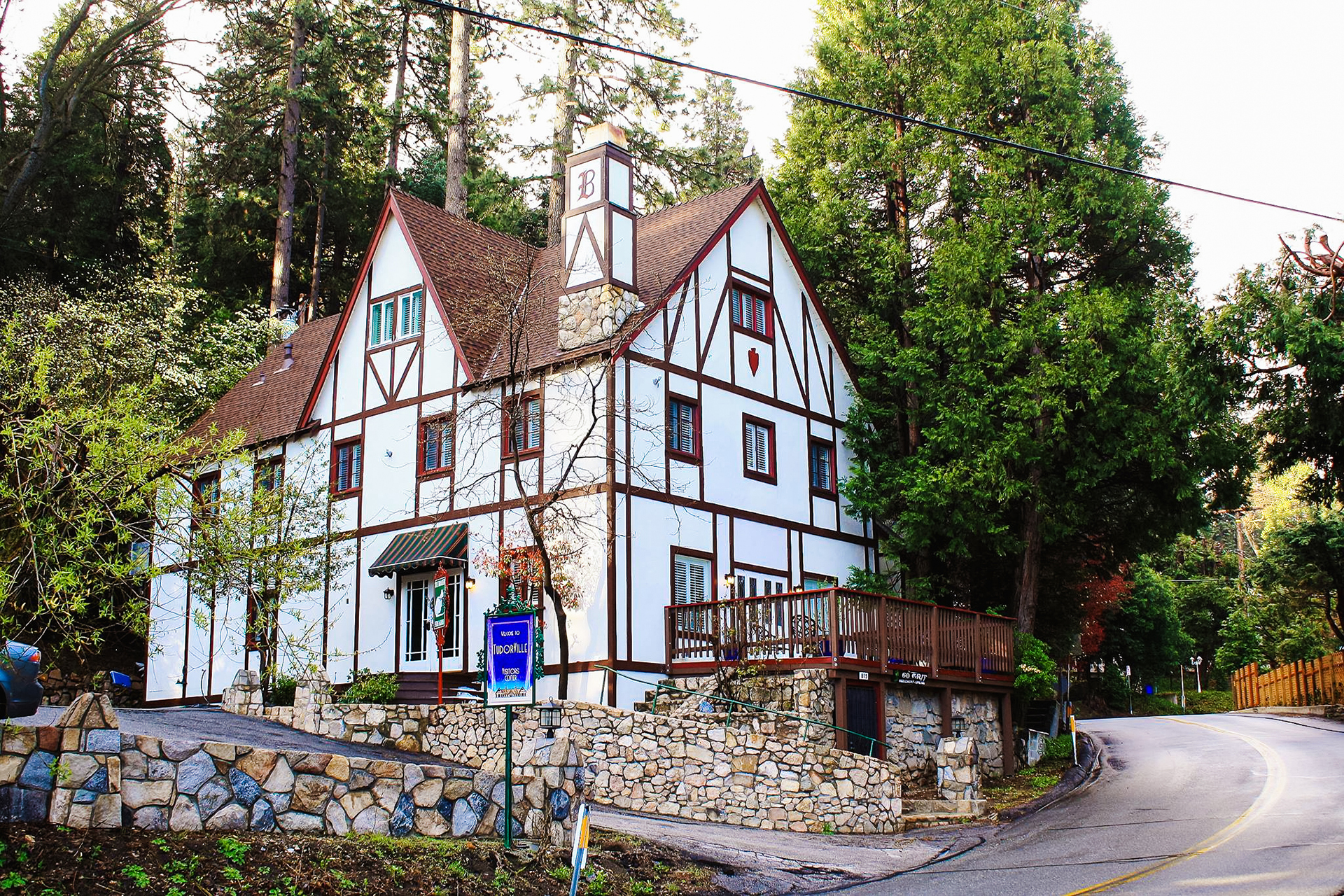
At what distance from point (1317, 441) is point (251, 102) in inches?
1367

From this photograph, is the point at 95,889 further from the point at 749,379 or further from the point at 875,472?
the point at 875,472

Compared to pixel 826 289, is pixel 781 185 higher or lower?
higher

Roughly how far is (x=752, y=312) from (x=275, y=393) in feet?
41.7

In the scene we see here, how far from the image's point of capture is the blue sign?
1109 centimetres

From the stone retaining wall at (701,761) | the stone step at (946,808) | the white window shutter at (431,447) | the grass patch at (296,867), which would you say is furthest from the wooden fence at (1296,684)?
the grass patch at (296,867)

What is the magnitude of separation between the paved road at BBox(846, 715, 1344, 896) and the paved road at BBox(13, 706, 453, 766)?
24.6 ft

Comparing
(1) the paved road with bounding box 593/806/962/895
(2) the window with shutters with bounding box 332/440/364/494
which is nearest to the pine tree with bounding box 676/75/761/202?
(2) the window with shutters with bounding box 332/440/364/494

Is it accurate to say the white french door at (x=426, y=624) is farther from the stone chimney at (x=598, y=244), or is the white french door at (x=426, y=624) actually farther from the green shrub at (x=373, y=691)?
the stone chimney at (x=598, y=244)

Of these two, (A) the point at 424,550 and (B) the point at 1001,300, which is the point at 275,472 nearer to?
(A) the point at 424,550

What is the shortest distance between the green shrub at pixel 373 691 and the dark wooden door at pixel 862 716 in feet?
28.1

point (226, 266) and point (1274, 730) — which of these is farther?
point (226, 266)

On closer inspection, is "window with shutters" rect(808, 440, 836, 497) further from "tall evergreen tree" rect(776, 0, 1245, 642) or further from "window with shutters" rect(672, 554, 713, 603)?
"window with shutters" rect(672, 554, 713, 603)

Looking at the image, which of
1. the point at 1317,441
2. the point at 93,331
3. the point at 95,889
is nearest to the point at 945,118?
the point at 1317,441

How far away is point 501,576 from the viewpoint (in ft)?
72.5
